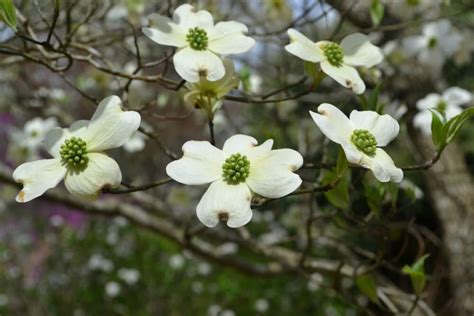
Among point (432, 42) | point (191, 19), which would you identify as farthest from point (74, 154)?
point (432, 42)

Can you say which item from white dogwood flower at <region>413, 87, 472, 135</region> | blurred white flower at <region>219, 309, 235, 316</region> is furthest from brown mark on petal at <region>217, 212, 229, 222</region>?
blurred white flower at <region>219, 309, 235, 316</region>

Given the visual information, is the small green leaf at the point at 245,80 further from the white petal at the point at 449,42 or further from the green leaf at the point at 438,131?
the white petal at the point at 449,42

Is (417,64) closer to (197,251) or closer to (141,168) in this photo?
(197,251)

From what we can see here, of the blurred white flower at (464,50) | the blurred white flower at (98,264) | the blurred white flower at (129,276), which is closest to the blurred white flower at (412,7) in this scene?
the blurred white flower at (464,50)

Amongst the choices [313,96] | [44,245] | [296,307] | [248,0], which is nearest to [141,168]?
[44,245]

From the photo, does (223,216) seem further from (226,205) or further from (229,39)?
(229,39)

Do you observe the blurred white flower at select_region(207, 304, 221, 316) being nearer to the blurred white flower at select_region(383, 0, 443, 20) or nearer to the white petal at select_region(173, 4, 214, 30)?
the blurred white flower at select_region(383, 0, 443, 20)
